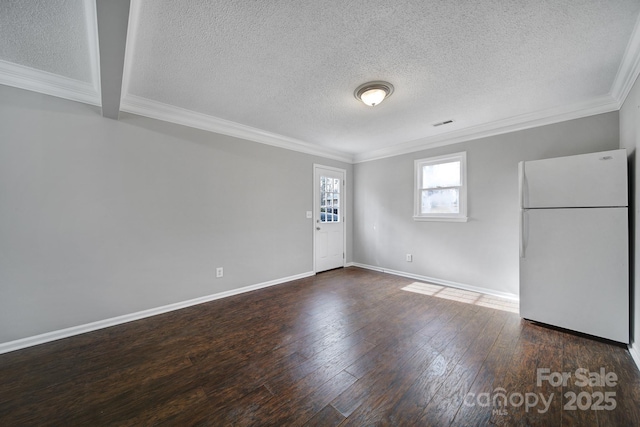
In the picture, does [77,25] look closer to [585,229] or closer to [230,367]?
[230,367]

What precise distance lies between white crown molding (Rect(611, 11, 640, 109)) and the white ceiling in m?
0.01

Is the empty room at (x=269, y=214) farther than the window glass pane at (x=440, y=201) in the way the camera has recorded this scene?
No

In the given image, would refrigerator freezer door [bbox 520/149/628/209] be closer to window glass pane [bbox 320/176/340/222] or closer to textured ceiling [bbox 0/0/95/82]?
window glass pane [bbox 320/176/340/222]

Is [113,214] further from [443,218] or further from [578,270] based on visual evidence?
[578,270]

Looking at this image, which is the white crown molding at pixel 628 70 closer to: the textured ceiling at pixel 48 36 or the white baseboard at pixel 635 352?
the white baseboard at pixel 635 352

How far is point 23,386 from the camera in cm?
170

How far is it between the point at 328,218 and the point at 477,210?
2.58 m

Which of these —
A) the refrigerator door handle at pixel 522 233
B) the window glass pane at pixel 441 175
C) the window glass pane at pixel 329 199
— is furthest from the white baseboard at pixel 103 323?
the refrigerator door handle at pixel 522 233

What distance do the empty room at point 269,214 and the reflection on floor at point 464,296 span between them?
1.6 inches

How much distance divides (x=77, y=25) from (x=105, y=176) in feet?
4.64

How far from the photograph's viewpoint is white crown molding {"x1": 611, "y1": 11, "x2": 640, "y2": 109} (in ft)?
5.91

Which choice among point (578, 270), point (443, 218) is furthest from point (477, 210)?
point (578, 270)

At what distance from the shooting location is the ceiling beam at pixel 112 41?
4.14 feet

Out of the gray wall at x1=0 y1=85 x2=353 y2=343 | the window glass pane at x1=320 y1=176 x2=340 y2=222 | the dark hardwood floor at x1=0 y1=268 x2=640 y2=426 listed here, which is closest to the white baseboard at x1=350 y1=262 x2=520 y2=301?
the dark hardwood floor at x1=0 y1=268 x2=640 y2=426
